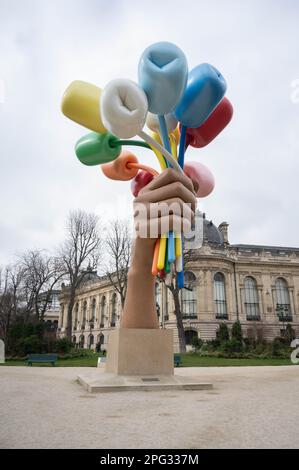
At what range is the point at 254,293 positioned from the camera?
147ft

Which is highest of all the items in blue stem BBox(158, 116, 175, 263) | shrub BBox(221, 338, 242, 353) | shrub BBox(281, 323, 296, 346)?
blue stem BBox(158, 116, 175, 263)

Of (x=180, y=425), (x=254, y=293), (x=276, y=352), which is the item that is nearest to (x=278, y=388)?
(x=180, y=425)

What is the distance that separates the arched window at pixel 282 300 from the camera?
44.1 meters

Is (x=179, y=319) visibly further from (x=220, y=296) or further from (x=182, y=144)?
(x=182, y=144)

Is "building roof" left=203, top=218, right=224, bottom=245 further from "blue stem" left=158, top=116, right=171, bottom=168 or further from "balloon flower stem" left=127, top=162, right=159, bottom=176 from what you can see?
"blue stem" left=158, top=116, right=171, bottom=168

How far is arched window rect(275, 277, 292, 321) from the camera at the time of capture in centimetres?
4406

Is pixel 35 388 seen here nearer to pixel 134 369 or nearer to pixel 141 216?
pixel 134 369

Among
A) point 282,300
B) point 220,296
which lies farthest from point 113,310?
point 282,300

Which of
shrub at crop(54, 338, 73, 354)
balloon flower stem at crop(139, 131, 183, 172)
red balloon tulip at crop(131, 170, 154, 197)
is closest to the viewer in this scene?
balloon flower stem at crop(139, 131, 183, 172)

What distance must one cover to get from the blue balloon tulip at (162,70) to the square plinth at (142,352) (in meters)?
5.55

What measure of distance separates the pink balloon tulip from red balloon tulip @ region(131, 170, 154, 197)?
1109mm

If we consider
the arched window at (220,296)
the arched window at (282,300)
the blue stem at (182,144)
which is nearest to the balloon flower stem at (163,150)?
the blue stem at (182,144)

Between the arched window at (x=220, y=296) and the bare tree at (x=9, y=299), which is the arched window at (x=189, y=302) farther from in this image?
the bare tree at (x=9, y=299)

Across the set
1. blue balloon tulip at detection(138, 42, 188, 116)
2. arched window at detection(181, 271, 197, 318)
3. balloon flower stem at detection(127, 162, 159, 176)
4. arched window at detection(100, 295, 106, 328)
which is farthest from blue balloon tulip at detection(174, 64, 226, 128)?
A: arched window at detection(100, 295, 106, 328)
